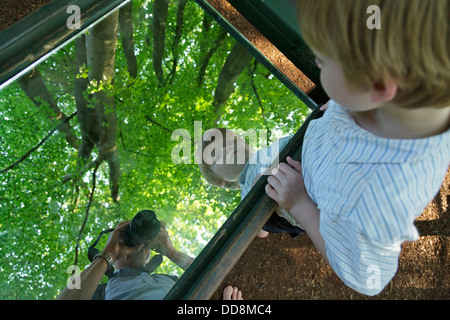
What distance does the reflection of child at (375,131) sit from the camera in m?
0.64

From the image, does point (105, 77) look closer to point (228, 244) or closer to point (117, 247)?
point (117, 247)

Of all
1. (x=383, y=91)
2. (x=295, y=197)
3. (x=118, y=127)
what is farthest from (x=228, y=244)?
(x=118, y=127)

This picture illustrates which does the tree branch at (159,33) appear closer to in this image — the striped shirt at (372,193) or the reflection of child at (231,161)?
the reflection of child at (231,161)

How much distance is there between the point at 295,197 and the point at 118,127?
108 cm

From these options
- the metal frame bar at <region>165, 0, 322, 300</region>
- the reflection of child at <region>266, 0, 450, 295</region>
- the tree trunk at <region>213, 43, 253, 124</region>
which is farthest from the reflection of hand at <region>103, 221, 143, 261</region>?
the tree trunk at <region>213, 43, 253, 124</region>

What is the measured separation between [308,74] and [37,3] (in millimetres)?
1594

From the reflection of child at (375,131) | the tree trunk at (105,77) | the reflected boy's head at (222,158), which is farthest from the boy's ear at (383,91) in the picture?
the tree trunk at (105,77)

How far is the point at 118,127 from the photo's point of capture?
5.94ft

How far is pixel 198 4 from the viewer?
206 centimetres

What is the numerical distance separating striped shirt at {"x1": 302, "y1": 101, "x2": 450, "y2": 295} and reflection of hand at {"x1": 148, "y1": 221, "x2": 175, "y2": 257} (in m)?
0.72

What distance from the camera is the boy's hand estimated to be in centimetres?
119
